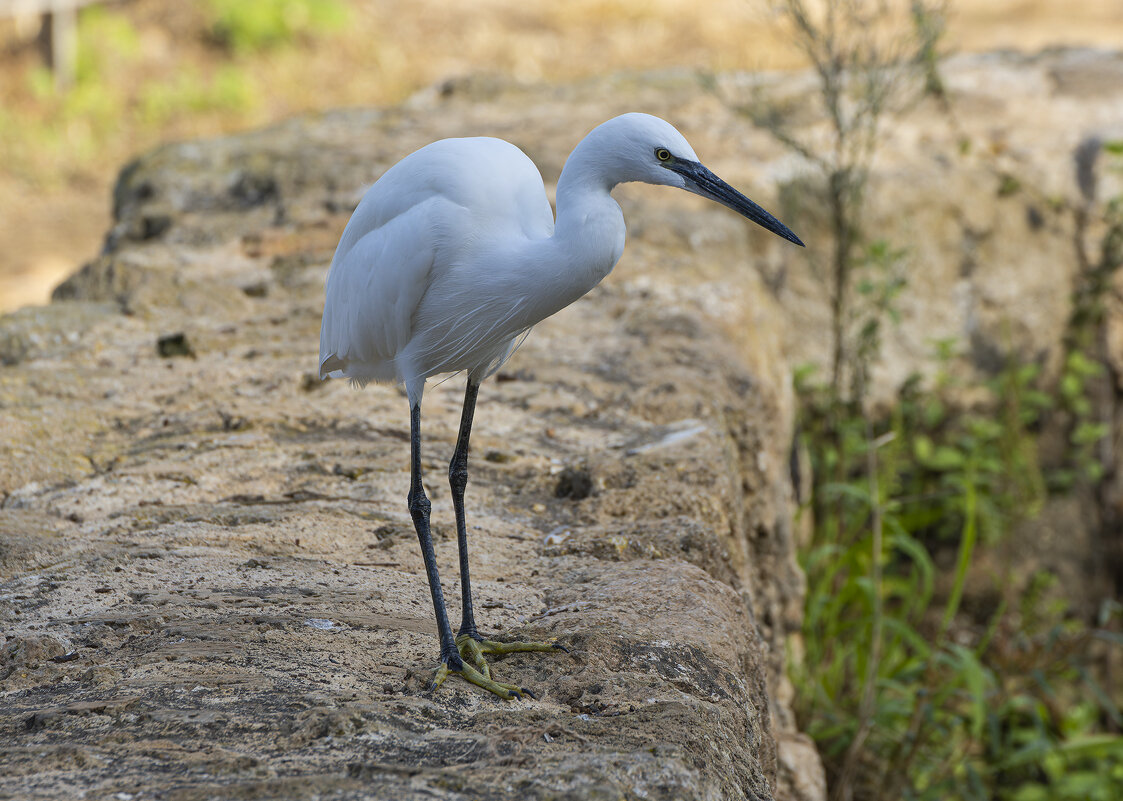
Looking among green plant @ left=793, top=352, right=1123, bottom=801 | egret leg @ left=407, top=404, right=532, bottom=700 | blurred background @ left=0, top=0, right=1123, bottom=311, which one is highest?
blurred background @ left=0, top=0, right=1123, bottom=311

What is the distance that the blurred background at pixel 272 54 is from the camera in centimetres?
1006

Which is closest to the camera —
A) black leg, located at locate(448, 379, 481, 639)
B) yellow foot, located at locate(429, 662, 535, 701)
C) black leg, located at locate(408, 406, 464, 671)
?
yellow foot, located at locate(429, 662, 535, 701)

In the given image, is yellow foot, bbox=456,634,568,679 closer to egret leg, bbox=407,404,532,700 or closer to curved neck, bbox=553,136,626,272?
egret leg, bbox=407,404,532,700

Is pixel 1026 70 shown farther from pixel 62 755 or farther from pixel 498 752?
pixel 62 755

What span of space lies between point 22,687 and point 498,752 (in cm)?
103

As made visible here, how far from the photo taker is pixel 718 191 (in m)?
2.38

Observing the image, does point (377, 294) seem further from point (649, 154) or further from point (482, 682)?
point (482, 682)

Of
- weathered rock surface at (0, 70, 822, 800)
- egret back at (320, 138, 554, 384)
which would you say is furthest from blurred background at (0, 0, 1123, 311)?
egret back at (320, 138, 554, 384)

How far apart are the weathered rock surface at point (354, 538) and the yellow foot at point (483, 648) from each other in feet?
0.11

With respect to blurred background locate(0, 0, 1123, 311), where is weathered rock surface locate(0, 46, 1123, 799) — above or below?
below

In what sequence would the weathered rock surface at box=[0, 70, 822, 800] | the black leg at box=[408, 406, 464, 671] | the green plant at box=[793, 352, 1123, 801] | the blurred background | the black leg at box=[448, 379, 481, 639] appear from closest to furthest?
the weathered rock surface at box=[0, 70, 822, 800]
the black leg at box=[408, 406, 464, 671]
the black leg at box=[448, 379, 481, 639]
the green plant at box=[793, 352, 1123, 801]
the blurred background

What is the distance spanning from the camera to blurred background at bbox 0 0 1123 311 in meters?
10.1

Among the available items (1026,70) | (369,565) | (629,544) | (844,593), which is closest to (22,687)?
(369,565)

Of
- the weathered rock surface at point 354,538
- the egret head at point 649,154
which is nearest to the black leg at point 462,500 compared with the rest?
the weathered rock surface at point 354,538
